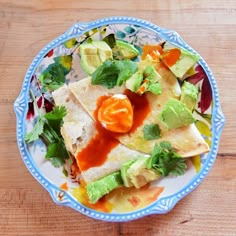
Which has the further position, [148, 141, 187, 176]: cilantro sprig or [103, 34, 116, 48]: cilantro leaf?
[103, 34, 116, 48]: cilantro leaf

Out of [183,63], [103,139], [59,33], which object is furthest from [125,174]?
[59,33]

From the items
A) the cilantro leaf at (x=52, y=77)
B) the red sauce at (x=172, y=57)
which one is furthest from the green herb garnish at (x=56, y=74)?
the red sauce at (x=172, y=57)

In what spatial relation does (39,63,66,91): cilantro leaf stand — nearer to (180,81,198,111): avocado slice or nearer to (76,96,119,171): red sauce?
(76,96,119,171): red sauce

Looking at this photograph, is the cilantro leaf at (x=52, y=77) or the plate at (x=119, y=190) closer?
the plate at (x=119, y=190)

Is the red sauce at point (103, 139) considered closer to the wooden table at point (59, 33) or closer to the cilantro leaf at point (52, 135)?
the cilantro leaf at point (52, 135)

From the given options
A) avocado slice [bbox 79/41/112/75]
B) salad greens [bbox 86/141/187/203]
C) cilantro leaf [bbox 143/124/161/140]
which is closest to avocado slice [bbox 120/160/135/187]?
salad greens [bbox 86/141/187/203]

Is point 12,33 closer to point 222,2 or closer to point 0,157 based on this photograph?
point 0,157

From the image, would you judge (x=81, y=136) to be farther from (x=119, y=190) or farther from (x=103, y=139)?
(x=119, y=190)

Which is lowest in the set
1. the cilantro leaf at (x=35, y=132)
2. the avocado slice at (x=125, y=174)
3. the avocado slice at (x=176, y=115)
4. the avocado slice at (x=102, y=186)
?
the avocado slice at (x=102, y=186)
